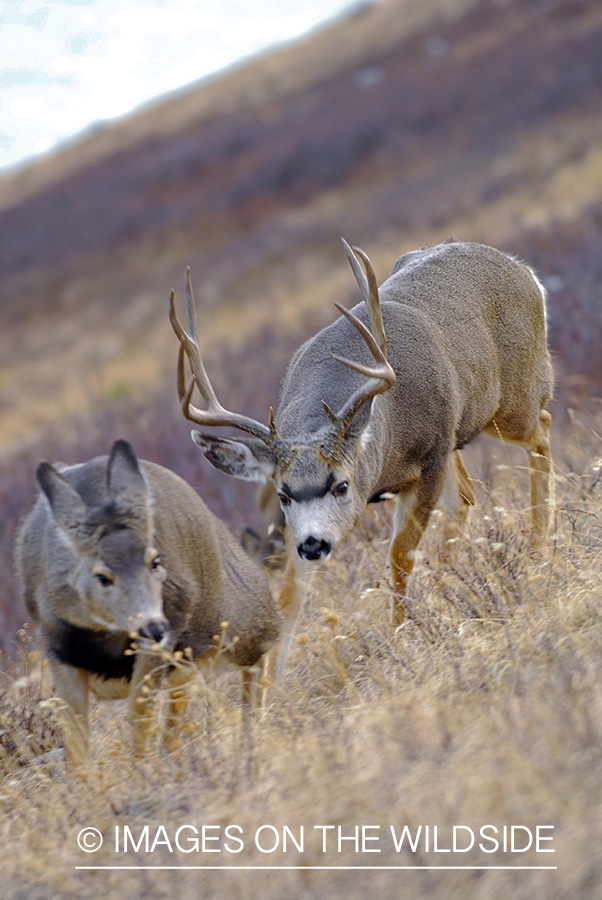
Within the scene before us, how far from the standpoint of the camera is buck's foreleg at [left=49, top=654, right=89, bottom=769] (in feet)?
15.1

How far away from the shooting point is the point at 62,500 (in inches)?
175

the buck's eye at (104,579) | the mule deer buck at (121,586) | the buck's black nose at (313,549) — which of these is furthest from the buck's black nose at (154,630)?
the buck's black nose at (313,549)

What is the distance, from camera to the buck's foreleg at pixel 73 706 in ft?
15.1

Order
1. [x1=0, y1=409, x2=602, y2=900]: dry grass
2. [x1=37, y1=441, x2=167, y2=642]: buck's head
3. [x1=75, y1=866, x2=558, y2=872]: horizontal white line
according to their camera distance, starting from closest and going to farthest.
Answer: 1. [x1=75, y1=866, x2=558, y2=872]: horizontal white line
2. [x1=0, y1=409, x2=602, y2=900]: dry grass
3. [x1=37, y1=441, x2=167, y2=642]: buck's head

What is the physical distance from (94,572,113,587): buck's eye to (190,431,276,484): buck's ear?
1.38m

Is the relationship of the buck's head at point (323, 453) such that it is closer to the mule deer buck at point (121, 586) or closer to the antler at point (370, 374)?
the antler at point (370, 374)

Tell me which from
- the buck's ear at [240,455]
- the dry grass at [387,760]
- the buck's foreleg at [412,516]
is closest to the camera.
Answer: the dry grass at [387,760]

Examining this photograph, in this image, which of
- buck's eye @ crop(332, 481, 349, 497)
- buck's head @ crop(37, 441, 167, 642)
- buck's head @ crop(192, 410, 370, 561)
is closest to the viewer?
buck's head @ crop(37, 441, 167, 642)

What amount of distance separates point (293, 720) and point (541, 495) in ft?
9.59

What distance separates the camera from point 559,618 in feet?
14.3

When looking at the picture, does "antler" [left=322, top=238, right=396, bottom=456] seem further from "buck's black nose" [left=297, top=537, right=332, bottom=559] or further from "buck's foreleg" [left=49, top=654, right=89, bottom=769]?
"buck's foreleg" [left=49, top=654, right=89, bottom=769]

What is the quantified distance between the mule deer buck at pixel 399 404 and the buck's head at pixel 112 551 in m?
0.93

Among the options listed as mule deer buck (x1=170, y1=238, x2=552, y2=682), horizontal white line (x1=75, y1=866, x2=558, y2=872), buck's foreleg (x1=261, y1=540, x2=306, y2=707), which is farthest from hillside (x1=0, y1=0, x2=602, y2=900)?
mule deer buck (x1=170, y1=238, x2=552, y2=682)

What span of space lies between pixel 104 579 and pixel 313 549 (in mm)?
1203
